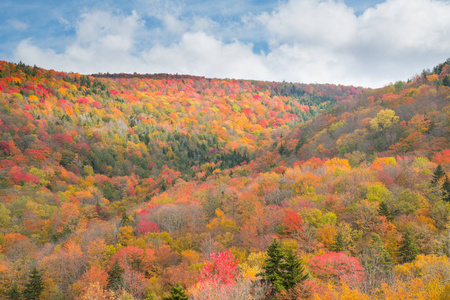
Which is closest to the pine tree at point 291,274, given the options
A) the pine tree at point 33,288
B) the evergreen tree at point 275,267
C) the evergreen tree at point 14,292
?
the evergreen tree at point 275,267

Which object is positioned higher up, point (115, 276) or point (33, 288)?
point (33, 288)

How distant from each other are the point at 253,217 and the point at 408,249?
955 inches

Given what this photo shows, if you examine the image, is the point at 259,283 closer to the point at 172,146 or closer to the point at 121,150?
the point at 121,150

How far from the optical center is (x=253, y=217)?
50500mm

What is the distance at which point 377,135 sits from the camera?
9344 centimetres

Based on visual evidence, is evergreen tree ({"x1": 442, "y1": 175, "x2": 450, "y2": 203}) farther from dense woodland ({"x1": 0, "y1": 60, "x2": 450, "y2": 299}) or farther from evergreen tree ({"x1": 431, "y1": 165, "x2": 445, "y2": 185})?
evergreen tree ({"x1": 431, "y1": 165, "x2": 445, "y2": 185})

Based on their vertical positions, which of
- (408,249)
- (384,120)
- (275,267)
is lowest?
(408,249)

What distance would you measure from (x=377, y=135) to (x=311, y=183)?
46502 millimetres

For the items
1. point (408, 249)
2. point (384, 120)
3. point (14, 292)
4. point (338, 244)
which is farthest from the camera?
point (384, 120)

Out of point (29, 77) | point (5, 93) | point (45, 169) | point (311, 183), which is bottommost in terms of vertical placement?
point (45, 169)

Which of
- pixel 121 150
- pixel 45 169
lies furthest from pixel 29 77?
pixel 45 169

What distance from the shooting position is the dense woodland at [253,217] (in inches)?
1145

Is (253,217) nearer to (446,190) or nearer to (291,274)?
(291,274)

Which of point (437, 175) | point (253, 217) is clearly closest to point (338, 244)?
point (253, 217)
